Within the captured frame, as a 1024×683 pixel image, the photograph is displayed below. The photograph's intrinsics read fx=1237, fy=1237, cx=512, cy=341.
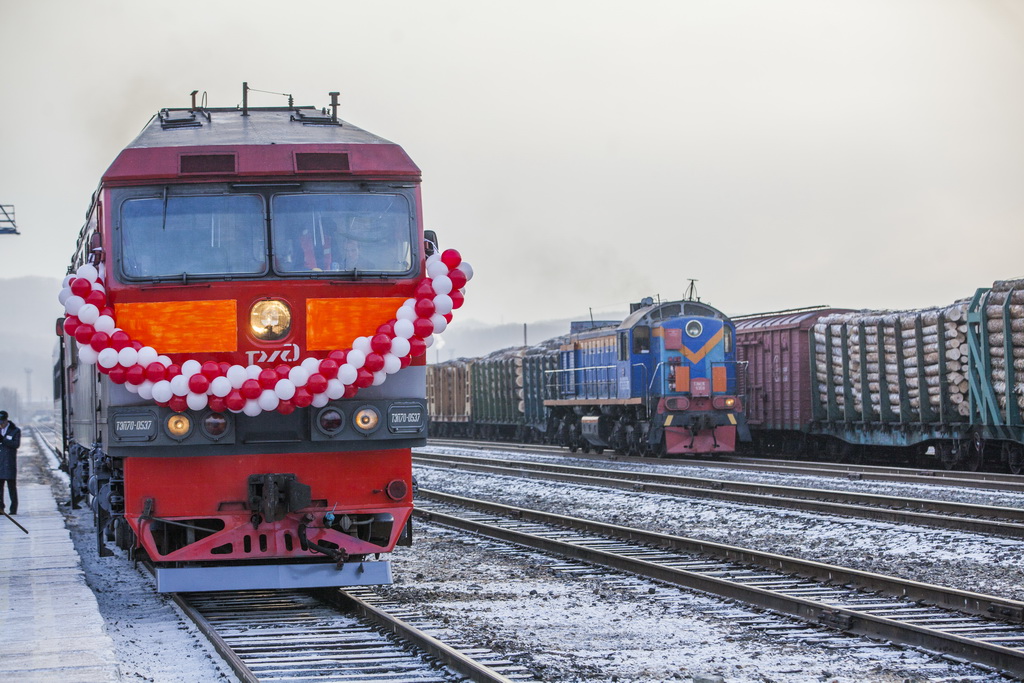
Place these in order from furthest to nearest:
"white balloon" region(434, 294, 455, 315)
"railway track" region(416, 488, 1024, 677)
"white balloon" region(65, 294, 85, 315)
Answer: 1. "white balloon" region(434, 294, 455, 315)
2. "white balloon" region(65, 294, 85, 315)
3. "railway track" region(416, 488, 1024, 677)

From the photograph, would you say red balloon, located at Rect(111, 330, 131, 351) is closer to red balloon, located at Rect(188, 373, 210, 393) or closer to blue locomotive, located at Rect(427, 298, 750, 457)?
red balloon, located at Rect(188, 373, 210, 393)

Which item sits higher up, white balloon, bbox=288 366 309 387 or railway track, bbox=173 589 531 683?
white balloon, bbox=288 366 309 387

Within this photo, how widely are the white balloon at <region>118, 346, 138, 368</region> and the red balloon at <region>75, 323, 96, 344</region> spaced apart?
276mm

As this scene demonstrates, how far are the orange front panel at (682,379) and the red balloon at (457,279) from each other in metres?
17.4

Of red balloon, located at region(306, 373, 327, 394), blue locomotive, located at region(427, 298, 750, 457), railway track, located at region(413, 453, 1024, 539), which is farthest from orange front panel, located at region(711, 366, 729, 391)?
red balloon, located at region(306, 373, 327, 394)

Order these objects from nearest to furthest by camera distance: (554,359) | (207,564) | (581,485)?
(207,564)
(581,485)
(554,359)

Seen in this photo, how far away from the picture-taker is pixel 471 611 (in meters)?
9.03

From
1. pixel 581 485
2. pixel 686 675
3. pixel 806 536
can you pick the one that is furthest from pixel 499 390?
pixel 686 675

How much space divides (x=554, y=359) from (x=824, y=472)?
44.5ft

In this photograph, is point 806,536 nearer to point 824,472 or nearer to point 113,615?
point 113,615

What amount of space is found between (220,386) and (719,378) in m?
19.3

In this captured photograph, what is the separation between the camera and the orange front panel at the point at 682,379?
25.8 m

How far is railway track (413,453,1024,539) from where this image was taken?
42.9ft

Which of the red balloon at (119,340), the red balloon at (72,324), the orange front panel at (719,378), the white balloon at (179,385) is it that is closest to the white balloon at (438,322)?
the white balloon at (179,385)
